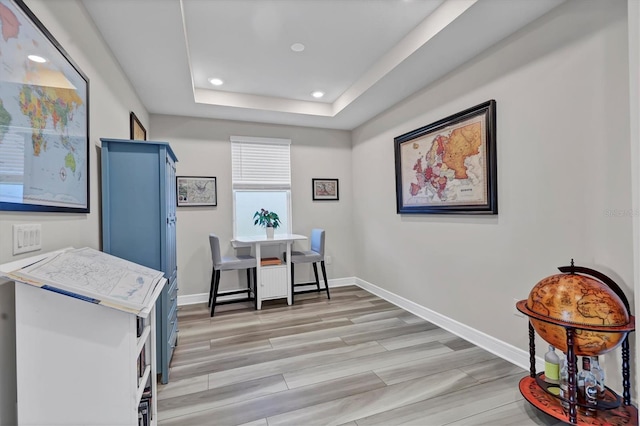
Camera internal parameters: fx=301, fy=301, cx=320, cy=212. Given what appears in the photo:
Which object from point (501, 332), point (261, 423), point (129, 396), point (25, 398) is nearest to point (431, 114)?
point (501, 332)

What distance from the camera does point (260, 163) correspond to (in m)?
4.40

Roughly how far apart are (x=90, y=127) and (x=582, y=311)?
120 inches

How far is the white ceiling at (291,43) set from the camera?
6.93 ft

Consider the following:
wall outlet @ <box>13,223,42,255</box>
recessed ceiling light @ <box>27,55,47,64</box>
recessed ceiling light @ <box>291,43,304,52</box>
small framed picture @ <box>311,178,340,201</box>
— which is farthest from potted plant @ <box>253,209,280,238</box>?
recessed ceiling light @ <box>27,55,47,64</box>

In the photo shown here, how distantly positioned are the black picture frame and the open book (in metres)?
2.51

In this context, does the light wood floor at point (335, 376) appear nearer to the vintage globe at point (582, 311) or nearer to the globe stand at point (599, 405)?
the globe stand at point (599, 405)

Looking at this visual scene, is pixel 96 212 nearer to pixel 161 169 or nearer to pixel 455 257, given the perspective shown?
pixel 161 169

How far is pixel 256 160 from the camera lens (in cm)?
439

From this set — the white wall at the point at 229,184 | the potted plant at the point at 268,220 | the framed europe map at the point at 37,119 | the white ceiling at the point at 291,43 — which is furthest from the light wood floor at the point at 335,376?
the white ceiling at the point at 291,43

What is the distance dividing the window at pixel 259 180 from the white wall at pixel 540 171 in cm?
202

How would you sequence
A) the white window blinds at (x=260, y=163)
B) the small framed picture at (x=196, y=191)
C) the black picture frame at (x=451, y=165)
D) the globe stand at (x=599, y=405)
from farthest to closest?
1. the white window blinds at (x=260, y=163)
2. the small framed picture at (x=196, y=191)
3. the black picture frame at (x=451, y=165)
4. the globe stand at (x=599, y=405)

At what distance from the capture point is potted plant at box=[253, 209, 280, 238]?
4.05 metres

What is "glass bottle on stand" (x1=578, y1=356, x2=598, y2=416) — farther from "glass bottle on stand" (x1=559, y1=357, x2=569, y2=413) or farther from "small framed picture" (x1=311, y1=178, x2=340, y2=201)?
"small framed picture" (x1=311, y1=178, x2=340, y2=201)

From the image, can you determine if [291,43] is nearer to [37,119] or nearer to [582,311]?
[37,119]
